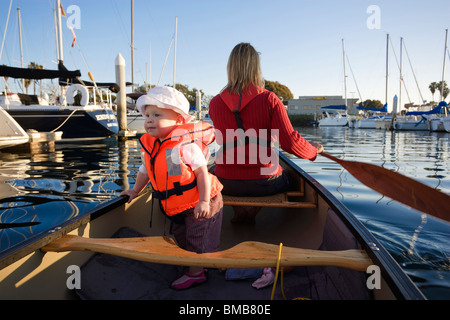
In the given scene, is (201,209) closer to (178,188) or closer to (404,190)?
(178,188)

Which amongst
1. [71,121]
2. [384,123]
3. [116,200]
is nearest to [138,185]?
[116,200]

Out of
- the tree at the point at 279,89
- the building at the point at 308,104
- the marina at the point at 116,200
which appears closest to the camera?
the marina at the point at 116,200

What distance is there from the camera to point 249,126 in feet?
9.23

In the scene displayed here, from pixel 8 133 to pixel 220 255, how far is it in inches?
429

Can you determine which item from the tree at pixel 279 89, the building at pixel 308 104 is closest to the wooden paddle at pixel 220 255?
the building at pixel 308 104

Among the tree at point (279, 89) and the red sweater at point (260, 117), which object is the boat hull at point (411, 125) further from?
the tree at point (279, 89)

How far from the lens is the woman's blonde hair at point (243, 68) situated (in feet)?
9.01

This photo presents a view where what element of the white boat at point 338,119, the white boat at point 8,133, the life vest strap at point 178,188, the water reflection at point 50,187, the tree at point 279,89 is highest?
the tree at point 279,89

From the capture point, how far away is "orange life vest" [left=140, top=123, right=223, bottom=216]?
2.17 metres

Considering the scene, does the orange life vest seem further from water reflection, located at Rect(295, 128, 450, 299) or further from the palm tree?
the palm tree

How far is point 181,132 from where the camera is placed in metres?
2.19

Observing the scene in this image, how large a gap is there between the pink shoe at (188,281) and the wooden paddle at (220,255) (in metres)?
0.41

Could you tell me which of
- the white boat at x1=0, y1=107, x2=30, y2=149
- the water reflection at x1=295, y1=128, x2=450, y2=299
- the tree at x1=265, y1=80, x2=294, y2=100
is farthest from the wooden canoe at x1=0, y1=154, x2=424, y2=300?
the tree at x1=265, y1=80, x2=294, y2=100

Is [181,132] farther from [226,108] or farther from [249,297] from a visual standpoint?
[249,297]
